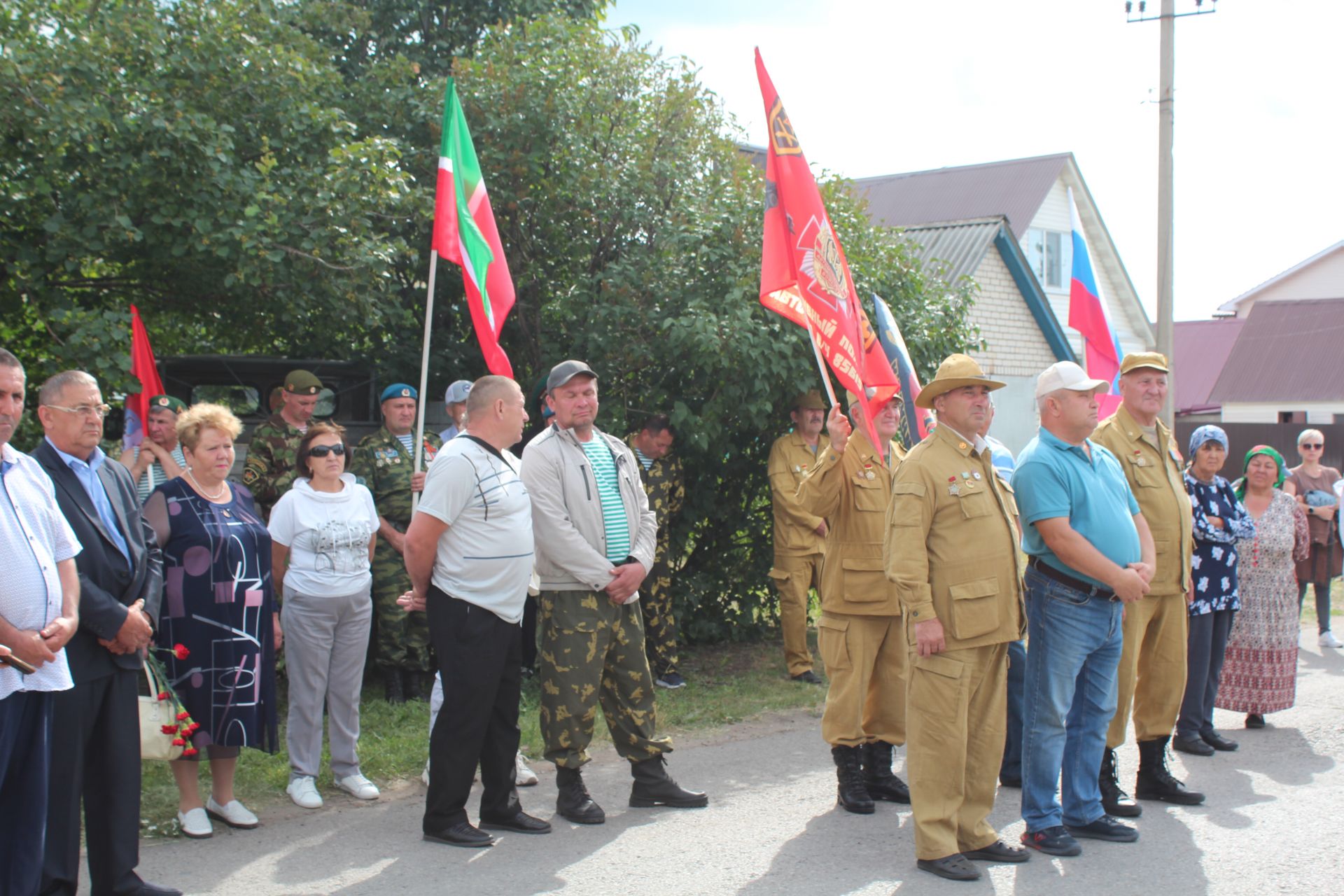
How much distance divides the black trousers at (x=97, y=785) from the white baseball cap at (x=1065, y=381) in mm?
3887

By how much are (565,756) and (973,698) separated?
6.09ft

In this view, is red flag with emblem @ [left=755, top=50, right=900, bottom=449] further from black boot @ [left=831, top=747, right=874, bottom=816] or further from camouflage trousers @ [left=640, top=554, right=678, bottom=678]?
camouflage trousers @ [left=640, top=554, right=678, bottom=678]

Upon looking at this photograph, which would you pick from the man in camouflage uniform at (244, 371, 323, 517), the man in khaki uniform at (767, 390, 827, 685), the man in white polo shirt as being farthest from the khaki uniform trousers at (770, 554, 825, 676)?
the man in white polo shirt

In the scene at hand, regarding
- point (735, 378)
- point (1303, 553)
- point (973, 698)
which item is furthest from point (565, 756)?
point (1303, 553)

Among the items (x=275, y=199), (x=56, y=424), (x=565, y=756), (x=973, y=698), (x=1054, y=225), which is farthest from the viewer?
(x=1054, y=225)

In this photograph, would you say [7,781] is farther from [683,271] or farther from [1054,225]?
[1054,225]

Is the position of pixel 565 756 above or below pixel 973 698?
below

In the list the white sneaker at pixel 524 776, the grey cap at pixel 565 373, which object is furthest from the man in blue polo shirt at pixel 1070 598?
the white sneaker at pixel 524 776

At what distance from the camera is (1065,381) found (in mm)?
5160

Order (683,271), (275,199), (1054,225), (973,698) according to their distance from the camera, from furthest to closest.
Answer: (1054,225) < (683,271) < (275,199) < (973,698)

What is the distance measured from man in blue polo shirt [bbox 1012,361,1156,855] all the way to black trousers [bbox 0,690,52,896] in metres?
3.80

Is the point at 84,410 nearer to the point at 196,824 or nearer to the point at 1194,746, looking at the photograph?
the point at 196,824

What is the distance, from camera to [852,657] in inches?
229

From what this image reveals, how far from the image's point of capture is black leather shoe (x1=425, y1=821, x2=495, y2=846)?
5.15 metres
